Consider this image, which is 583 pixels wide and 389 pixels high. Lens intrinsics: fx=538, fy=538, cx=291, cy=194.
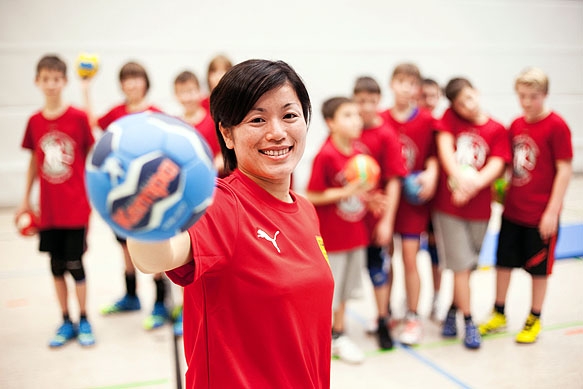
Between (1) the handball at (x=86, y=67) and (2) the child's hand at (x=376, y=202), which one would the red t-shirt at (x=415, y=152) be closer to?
(2) the child's hand at (x=376, y=202)

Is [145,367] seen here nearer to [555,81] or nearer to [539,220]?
[539,220]

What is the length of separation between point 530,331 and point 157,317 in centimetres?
275

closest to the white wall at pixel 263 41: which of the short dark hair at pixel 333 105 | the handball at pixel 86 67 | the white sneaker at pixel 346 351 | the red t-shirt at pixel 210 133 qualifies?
the handball at pixel 86 67

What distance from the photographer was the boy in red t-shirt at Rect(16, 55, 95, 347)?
3830mm

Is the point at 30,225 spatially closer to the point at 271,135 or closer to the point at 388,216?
the point at 388,216

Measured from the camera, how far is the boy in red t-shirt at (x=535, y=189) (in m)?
3.51

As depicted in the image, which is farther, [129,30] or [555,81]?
[129,30]

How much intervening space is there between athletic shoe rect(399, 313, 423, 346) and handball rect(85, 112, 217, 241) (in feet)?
10.0

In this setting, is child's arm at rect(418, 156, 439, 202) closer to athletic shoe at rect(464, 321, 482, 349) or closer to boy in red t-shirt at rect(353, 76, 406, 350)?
boy in red t-shirt at rect(353, 76, 406, 350)

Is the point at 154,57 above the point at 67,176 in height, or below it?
above

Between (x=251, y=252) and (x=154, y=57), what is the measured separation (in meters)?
8.45

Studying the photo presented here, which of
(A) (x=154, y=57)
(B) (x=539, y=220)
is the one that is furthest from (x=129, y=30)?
(B) (x=539, y=220)

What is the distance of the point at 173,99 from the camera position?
933 centimetres

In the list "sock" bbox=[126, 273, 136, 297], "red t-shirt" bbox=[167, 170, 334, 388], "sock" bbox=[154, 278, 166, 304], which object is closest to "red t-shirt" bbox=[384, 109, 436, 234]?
"sock" bbox=[154, 278, 166, 304]
